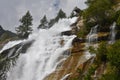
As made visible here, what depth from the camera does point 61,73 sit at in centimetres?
5319

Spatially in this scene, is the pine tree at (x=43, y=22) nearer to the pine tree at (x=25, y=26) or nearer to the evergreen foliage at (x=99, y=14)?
the pine tree at (x=25, y=26)

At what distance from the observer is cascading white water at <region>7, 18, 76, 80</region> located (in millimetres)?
58722

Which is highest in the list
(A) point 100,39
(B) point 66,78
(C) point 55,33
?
(C) point 55,33

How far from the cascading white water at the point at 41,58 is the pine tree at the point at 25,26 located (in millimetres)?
45655

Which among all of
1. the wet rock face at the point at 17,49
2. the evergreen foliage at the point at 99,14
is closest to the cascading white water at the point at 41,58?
the wet rock face at the point at 17,49

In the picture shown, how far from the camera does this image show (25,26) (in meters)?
122

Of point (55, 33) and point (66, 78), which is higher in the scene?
point (55, 33)

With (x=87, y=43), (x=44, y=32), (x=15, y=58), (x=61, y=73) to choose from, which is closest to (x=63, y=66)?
(x=61, y=73)

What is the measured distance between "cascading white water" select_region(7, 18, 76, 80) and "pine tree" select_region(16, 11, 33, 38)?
4566 cm

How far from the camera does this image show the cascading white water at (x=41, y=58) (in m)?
58.7

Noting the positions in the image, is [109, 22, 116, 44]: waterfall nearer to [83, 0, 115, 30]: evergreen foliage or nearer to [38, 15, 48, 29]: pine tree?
[83, 0, 115, 30]: evergreen foliage

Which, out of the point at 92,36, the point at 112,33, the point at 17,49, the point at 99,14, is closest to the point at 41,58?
the point at 92,36

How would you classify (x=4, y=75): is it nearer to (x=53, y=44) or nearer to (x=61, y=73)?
(x=53, y=44)

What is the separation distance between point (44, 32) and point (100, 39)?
2000 cm
